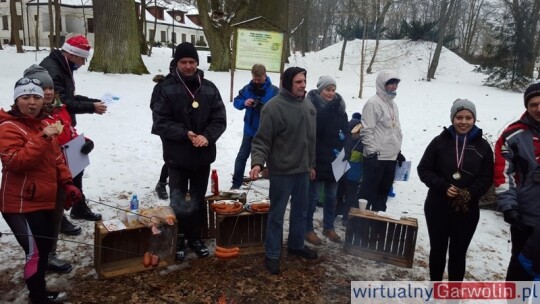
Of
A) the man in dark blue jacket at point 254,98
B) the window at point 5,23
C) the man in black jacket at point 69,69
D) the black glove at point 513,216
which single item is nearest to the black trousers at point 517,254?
the black glove at point 513,216

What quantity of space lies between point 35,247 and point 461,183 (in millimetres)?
3362

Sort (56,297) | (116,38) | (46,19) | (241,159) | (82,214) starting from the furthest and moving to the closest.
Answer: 1. (46,19)
2. (116,38)
3. (241,159)
4. (82,214)
5. (56,297)

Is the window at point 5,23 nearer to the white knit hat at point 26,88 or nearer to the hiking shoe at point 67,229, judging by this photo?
the hiking shoe at point 67,229

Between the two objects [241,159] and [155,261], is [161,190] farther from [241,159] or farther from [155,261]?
[155,261]

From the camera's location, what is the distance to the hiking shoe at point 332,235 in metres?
4.61

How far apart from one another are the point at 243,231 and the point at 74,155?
1.86 m

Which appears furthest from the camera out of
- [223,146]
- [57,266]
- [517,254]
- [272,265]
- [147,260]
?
[223,146]

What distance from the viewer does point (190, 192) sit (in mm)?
3990

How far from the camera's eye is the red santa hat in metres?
3.93

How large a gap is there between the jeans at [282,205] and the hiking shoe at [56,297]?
179 centimetres

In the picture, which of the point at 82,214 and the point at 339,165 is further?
the point at 82,214

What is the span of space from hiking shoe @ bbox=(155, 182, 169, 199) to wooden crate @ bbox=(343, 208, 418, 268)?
100 inches

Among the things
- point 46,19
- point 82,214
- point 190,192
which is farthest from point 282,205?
point 46,19

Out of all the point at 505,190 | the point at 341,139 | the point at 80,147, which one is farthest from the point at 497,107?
the point at 80,147
